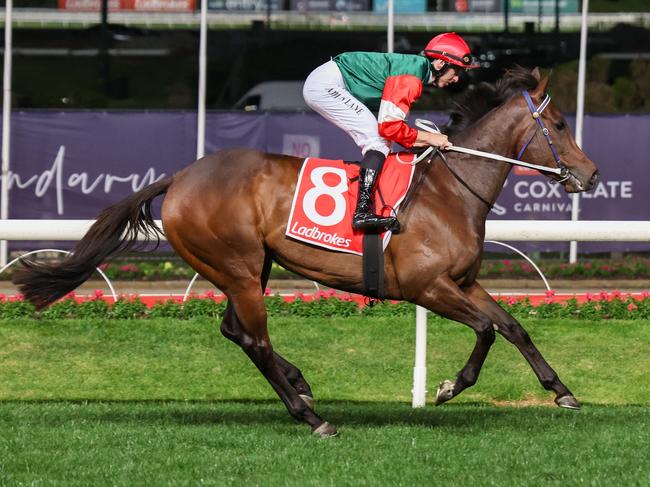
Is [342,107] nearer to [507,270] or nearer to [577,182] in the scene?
[577,182]

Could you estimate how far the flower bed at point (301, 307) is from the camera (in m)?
9.46

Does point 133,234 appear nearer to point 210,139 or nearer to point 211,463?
point 211,463

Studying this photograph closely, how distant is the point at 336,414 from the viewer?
713 centimetres

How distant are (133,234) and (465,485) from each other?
271 cm

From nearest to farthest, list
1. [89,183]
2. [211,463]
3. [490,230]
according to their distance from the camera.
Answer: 1. [211,463]
2. [490,230]
3. [89,183]

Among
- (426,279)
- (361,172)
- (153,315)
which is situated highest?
(361,172)

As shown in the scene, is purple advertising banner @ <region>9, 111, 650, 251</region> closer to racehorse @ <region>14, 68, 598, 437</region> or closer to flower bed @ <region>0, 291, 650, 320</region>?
flower bed @ <region>0, 291, 650, 320</region>

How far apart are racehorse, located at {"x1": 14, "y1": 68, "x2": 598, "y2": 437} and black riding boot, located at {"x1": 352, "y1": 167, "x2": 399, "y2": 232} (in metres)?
0.12

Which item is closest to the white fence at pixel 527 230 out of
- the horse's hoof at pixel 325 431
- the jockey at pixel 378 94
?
the jockey at pixel 378 94

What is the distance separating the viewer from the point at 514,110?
6.93 metres

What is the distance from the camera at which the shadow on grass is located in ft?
22.3

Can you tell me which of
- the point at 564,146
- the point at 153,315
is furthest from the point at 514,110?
the point at 153,315

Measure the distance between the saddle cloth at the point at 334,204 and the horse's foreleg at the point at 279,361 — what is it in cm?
66

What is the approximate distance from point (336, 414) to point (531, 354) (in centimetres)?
123
